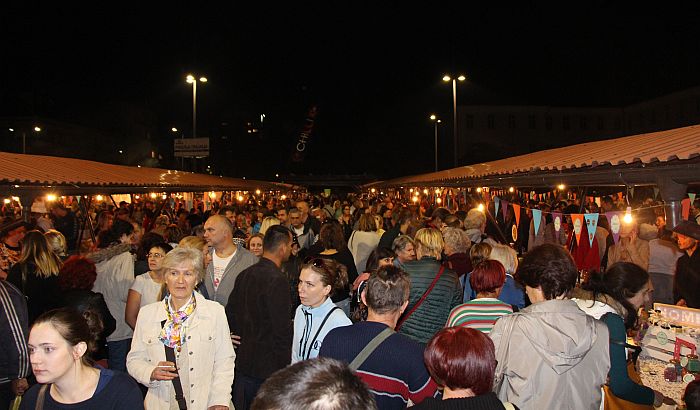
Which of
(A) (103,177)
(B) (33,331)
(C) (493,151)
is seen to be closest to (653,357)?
(B) (33,331)

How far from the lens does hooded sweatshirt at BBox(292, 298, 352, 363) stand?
3928mm

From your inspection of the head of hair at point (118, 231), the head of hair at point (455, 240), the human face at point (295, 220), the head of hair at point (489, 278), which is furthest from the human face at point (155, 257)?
the human face at point (295, 220)

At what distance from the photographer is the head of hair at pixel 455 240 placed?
259 inches

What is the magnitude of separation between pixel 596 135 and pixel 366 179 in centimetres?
3279

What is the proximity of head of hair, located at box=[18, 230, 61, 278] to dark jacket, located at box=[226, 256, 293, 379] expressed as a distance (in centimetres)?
228

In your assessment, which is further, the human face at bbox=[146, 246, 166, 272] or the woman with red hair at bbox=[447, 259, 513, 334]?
the human face at bbox=[146, 246, 166, 272]

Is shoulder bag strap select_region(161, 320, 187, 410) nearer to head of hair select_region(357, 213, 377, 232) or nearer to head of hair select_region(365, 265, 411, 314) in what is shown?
head of hair select_region(365, 265, 411, 314)

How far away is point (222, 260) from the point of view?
5699 mm

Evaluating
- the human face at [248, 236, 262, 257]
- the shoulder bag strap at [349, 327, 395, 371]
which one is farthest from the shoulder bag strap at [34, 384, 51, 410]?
the human face at [248, 236, 262, 257]

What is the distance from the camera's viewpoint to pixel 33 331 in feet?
8.61

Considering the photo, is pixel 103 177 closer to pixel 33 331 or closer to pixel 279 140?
pixel 33 331

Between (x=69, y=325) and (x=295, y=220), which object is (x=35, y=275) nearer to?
(x=69, y=325)

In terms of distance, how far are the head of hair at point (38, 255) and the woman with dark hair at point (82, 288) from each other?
13.1 inches

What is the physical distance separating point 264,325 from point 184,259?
3.35ft
